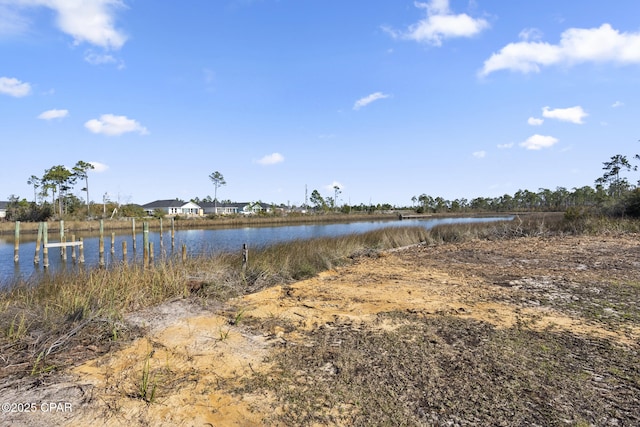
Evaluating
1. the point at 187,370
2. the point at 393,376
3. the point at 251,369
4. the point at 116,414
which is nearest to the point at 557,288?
the point at 393,376

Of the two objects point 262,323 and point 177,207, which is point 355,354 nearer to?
point 262,323

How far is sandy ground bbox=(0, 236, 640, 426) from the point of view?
267 centimetres

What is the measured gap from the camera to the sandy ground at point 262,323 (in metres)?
2.67

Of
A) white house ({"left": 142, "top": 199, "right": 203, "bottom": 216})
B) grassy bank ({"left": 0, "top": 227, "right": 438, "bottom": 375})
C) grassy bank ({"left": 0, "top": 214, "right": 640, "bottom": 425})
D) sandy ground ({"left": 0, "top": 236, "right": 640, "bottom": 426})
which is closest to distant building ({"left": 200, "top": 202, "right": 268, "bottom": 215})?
white house ({"left": 142, "top": 199, "right": 203, "bottom": 216})

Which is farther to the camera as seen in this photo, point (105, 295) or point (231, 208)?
point (231, 208)

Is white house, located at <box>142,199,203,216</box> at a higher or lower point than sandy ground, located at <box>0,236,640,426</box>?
higher

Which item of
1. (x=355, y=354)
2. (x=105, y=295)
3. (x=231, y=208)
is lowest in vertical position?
(x=355, y=354)

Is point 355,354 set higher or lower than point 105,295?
lower

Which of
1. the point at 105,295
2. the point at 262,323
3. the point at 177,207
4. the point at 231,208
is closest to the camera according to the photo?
the point at 262,323

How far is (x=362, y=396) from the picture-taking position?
9.26 feet

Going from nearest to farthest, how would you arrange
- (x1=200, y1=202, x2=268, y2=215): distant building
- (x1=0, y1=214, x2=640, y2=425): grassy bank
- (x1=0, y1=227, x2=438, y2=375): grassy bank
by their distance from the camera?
1. (x1=0, y1=214, x2=640, y2=425): grassy bank
2. (x1=0, y1=227, x2=438, y2=375): grassy bank
3. (x1=200, y1=202, x2=268, y2=215): distant building

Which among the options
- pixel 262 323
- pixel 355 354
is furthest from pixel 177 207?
pixel 355 354

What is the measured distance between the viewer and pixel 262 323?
4684 mm

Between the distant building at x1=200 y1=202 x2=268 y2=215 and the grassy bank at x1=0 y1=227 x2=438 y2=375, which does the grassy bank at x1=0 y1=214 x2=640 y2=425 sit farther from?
the distant building at x1=200 y1=202 x2=268 y2=215
